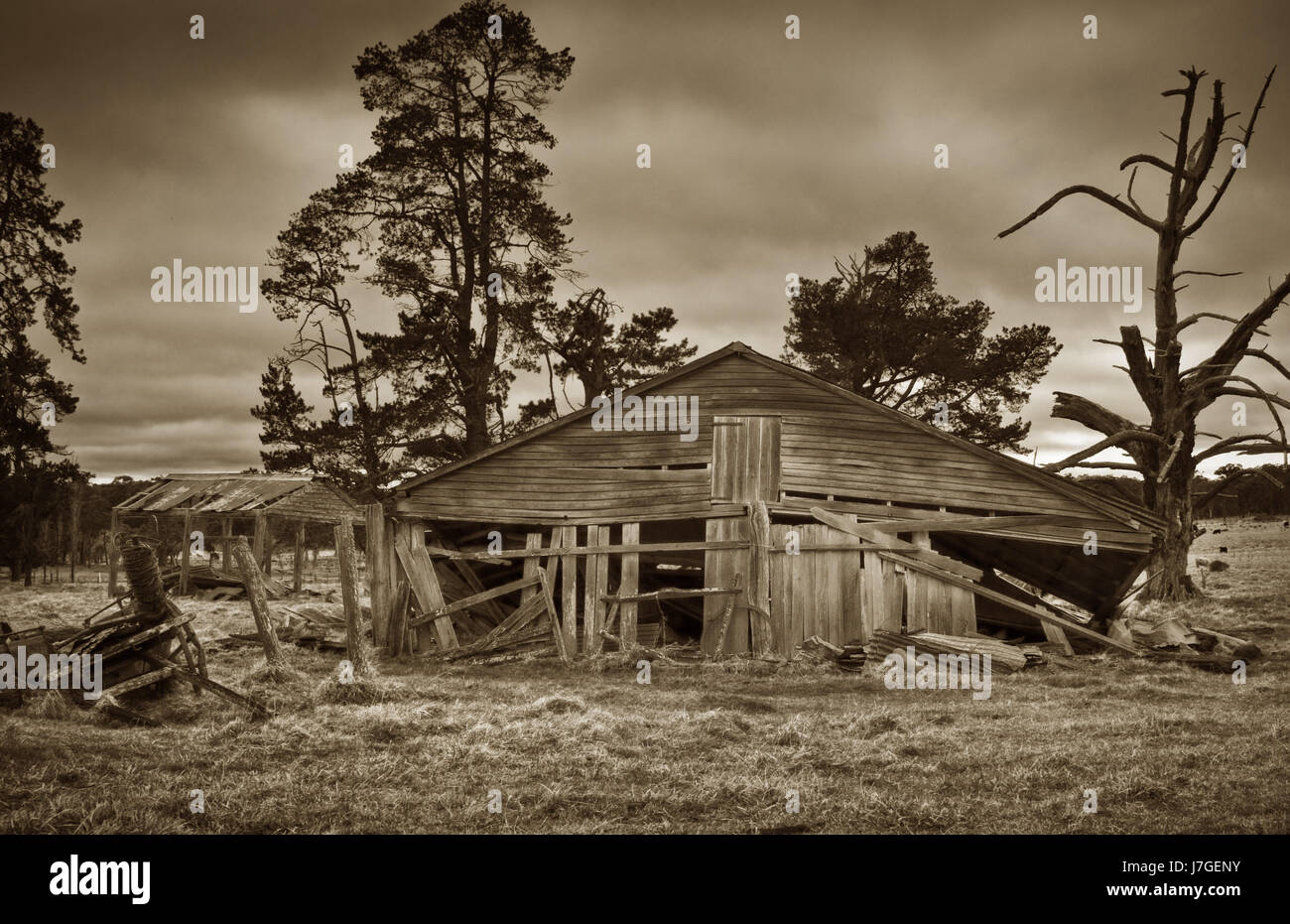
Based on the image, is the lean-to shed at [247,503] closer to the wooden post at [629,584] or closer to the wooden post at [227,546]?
the wooden post at [227,546]

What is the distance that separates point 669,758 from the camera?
881 cm

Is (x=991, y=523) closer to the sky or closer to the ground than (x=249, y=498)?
closer to the ground

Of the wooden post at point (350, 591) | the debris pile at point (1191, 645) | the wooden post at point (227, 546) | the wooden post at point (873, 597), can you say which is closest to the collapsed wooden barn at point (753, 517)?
the wooden post at point (873, 597)

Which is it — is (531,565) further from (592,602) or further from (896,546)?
(896,546)

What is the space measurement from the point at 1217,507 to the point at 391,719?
98.3m

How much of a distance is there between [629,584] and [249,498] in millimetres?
19692

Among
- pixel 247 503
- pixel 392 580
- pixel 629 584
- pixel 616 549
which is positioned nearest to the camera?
pixel 616 549

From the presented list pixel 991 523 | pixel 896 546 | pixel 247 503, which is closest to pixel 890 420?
pixel 896 546

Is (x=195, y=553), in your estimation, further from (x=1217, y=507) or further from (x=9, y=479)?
(x=1217, y=507)

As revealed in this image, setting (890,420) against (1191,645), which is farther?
(890,420)

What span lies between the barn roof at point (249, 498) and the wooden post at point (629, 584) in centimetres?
1565

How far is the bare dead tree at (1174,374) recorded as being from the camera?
22.1 metres

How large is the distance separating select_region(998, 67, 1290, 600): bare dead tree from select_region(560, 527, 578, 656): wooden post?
1271 centimetres

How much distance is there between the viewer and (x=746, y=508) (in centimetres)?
1672
